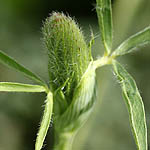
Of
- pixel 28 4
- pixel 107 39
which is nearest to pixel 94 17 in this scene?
pixel 28 4

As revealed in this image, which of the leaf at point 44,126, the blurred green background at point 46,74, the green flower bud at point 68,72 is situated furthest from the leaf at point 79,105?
the blurred green background at point 46,74

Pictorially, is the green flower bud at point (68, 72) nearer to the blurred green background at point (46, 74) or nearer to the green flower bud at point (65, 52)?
the green flower bud at point (65, 52)

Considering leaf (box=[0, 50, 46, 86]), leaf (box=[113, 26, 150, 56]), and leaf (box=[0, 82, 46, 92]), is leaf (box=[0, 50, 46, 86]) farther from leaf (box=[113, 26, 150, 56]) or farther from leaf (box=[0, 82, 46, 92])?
leaf (box=[113, 26, 150, 56])

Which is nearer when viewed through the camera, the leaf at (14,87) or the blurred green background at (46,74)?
the leaf at (14,87)

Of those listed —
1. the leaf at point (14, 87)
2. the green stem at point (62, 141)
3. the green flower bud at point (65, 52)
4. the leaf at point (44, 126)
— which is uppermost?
the green flower bud at point (65, 52)

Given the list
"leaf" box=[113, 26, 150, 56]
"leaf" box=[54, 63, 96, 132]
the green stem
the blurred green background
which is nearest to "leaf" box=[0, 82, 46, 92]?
"leaf" box=[54, 63, 96, 132]
